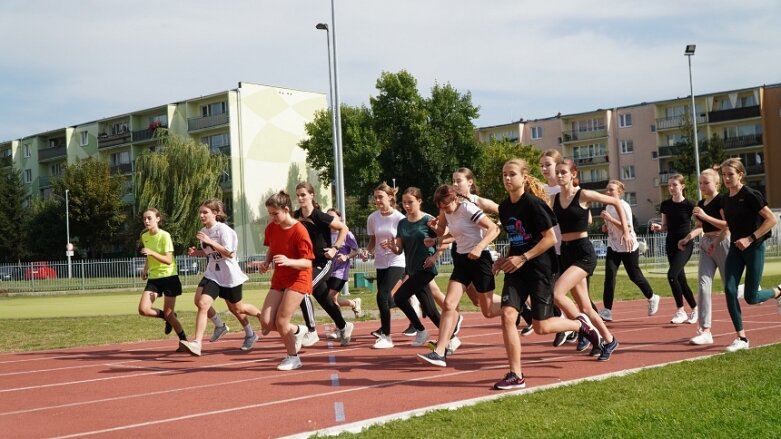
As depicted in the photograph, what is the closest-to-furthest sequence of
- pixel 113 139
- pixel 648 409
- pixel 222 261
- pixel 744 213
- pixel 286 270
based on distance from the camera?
pixel 648 409, pixel 744 213, pixel 286 270, pixel 222 261, pixel 113 139

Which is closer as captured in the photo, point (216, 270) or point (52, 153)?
point (216, 270)

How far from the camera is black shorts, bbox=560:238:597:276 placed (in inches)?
356

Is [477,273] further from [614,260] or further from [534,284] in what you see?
[614,260]

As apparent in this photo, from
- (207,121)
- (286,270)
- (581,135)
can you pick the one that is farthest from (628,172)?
(286,270)

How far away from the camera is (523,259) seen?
25.0ft

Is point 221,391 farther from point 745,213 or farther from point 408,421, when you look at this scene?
point 745,213

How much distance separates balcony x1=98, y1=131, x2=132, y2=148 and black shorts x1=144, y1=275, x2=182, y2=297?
243 feet

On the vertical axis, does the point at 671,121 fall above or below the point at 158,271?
above

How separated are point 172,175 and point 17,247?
22.5 m

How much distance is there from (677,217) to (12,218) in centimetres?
7296

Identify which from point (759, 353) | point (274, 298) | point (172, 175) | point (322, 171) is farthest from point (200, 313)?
point (322, 171)

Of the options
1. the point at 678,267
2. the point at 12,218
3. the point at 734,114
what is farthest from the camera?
the point at 734,114

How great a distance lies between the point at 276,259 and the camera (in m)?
8.92

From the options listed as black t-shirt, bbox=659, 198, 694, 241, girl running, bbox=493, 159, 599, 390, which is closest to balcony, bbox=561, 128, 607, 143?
black t-shirt, bbox=659, 198, 694, 241
